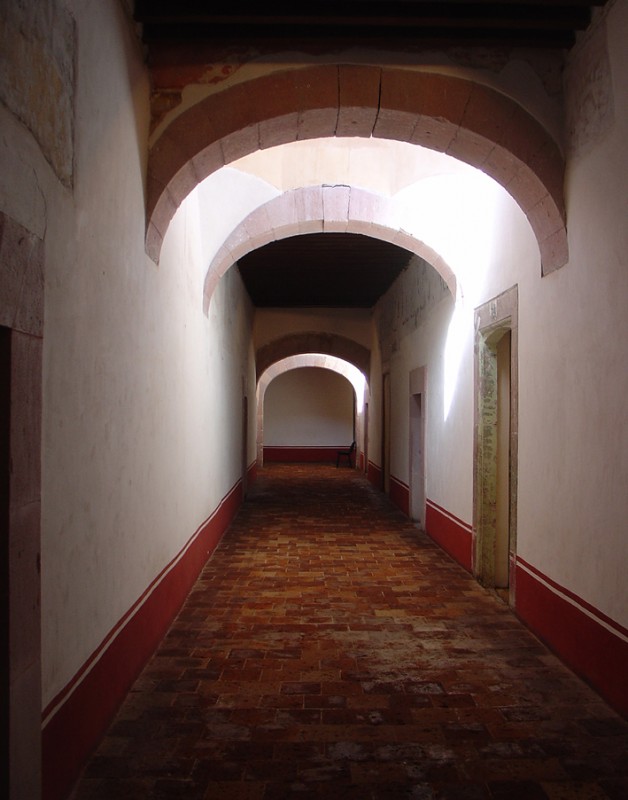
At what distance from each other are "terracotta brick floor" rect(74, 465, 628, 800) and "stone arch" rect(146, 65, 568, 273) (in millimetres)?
2515

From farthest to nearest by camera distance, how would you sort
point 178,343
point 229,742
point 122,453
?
point 178,343 < point 122,453 < point 229,742

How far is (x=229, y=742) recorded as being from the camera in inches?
115

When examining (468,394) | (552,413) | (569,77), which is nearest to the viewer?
Result: (569,77)

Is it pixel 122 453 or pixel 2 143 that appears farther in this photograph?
pixel 122 453

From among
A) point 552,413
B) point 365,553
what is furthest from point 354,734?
point 365,553

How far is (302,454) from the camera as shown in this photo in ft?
73.8

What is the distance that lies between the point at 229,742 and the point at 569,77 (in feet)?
13.2

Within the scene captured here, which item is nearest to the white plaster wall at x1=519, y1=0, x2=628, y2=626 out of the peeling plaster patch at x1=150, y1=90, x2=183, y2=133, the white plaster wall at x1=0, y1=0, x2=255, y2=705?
the peeling plaster patch at x1=150, y1=90, x2=183, y2=133

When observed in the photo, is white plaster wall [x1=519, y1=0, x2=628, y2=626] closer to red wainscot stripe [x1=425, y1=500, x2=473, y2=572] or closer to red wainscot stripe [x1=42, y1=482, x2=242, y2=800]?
red wainscot stripe [x1=425, y1=500, x2=473, y2=572]

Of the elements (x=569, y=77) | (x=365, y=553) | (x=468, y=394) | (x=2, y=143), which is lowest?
(x=365, y=553)

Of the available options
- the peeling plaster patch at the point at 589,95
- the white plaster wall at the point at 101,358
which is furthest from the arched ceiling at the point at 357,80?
the white plaster wall at the point at 101,358

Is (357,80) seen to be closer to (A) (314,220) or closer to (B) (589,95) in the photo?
(B) (589,95)

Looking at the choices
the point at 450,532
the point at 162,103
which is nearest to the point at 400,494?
the point at 450,532

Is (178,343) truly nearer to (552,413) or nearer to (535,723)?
(552,413)
